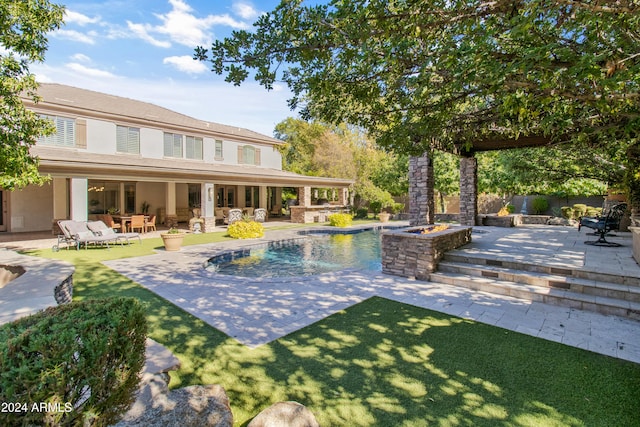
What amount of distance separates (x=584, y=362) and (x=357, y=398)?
275 centimetres

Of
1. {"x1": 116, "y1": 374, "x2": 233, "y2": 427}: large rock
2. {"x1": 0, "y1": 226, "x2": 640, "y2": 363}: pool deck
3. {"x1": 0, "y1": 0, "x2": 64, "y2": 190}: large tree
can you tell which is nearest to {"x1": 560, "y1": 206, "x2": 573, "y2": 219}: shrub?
{"x1": 0, "y1": 226, "x2": 640, "y2": 363}: pool deck

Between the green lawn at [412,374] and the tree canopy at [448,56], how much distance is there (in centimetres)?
271

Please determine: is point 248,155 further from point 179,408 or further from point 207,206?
point 179,408

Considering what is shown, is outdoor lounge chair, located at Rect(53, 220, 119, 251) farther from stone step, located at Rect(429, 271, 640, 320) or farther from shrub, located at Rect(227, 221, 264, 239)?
stone step, located at Rect(429, 271, 640, 320)

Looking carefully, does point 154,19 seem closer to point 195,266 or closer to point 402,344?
point 195,266

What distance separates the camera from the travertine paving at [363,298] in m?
4.74

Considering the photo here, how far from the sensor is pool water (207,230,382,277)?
948cm

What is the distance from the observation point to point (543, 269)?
23.1ft

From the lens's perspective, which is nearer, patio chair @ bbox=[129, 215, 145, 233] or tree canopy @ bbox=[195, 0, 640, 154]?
tree canopy @ bbox=[195, 0, 640, 154]

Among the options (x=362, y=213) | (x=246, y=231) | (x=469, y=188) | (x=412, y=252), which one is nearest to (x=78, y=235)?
(x=246, y=231)

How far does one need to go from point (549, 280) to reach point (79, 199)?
50.6ft

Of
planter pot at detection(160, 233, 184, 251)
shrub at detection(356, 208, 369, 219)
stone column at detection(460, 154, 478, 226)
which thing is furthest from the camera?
shrub at detection(356, 208, 369, 219)

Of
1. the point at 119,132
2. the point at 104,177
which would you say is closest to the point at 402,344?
the point at 104,177

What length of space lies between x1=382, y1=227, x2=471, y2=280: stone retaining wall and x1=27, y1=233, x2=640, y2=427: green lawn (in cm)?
250
